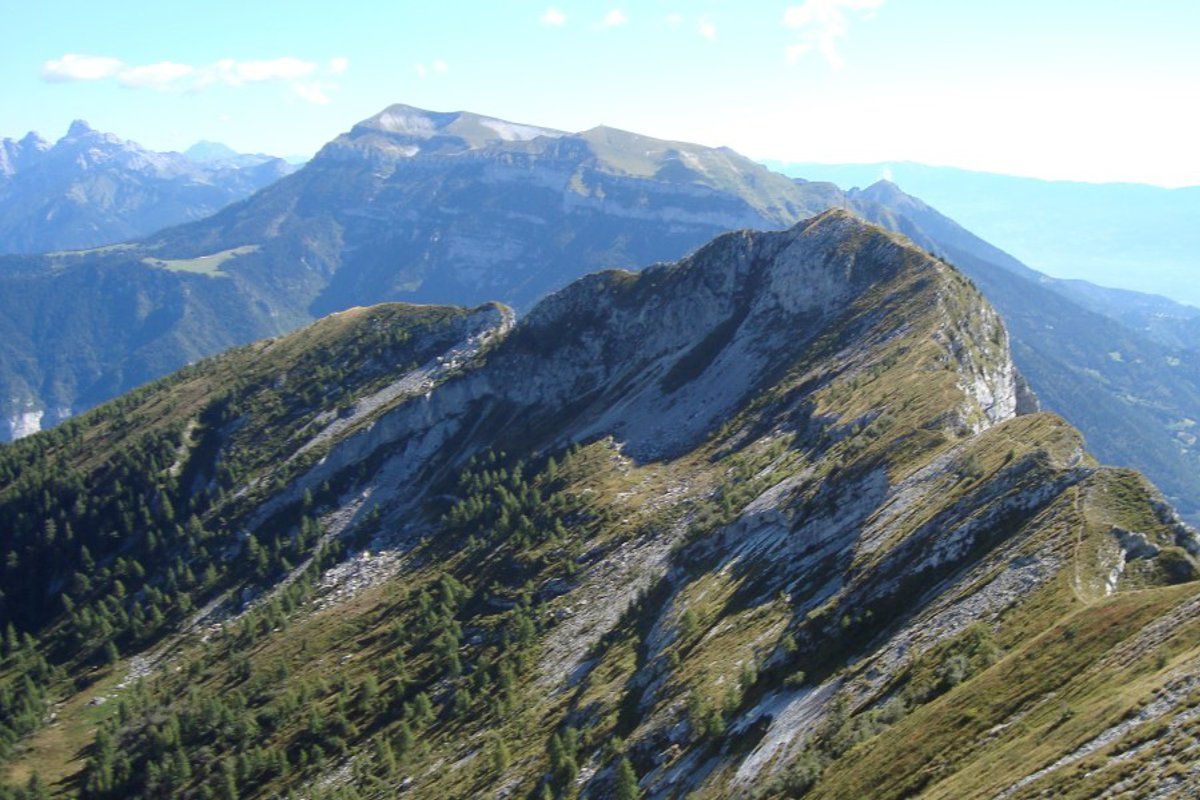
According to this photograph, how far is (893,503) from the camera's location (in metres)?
67.9

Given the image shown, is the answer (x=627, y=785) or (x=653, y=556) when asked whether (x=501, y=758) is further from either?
(x=653, y=556)

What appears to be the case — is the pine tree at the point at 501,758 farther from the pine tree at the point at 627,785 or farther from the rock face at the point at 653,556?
the pine tree at the point at 627,785

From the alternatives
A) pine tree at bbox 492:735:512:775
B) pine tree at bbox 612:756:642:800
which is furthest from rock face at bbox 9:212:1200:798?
pine tree at bbox 612:756:642:800

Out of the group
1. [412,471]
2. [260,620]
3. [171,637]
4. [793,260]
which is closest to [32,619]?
[171,637]

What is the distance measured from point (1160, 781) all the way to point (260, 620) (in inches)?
4812

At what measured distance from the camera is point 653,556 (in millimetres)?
95250

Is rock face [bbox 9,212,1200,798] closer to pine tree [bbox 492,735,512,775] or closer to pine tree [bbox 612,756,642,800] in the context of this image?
pine tree [bbox 492,735,512,775]

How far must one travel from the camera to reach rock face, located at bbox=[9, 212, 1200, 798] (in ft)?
144

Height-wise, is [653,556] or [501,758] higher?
[653,556]

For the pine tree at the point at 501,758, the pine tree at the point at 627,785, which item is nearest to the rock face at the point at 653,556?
the pine tree at the point at 501,758

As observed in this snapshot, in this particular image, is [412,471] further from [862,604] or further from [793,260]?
[862,604]

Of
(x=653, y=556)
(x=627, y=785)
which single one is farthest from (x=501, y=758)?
(x=653, y=556)

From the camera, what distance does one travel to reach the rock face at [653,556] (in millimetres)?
44000

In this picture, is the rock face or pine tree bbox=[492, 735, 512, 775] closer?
the rock face
